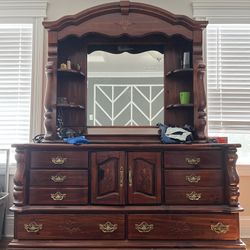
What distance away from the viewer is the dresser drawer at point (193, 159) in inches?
85.7

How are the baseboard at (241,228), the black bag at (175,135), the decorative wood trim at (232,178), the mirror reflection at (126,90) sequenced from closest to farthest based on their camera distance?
the decorative wood trim at (232,178)
the black bag at (175,135)
the mirror reflection at (126,90)
the baseboard at (241,228)

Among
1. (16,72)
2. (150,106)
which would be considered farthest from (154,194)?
(16,72)

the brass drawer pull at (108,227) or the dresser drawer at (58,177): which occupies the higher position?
the dresser drawer at (58,177)

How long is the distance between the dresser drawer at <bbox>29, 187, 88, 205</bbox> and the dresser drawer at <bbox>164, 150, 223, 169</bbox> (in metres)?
0.66

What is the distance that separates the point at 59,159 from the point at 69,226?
49cm

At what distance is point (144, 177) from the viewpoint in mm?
2168

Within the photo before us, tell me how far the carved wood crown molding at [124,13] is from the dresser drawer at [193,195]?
53.1 inches

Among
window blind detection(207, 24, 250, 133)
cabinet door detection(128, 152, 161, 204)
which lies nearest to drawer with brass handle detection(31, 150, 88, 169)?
cabinet door detection(128, 152, 161, 204)

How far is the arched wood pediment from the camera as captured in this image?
249cm

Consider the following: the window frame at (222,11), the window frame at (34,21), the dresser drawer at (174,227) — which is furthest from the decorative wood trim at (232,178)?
the window frame at (34,21)

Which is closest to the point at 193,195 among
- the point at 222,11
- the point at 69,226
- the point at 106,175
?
the point at 106,175

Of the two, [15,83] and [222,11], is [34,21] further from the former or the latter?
[222,11]

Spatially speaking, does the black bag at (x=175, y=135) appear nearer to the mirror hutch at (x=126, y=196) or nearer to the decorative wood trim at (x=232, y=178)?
the mirror hutch at (x=126, y=196)

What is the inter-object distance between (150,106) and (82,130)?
656mm
